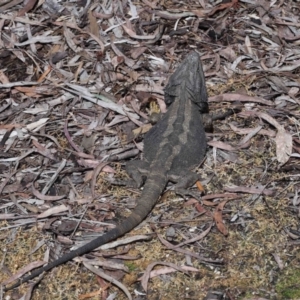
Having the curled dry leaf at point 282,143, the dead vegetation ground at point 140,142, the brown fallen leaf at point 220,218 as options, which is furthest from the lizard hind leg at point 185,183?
the curled dry leaf at point 282,143

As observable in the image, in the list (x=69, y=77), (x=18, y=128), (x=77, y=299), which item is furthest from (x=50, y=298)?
(x=69, y=77)

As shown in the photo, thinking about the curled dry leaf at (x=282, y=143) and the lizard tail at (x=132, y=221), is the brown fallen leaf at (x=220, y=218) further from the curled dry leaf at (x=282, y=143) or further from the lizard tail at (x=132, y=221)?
the curled dry leaf at (x=282, y=143)

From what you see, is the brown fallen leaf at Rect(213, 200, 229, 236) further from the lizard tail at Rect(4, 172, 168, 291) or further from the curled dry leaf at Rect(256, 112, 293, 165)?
the curled dry leaf at Rect(256, 112, 293, 165)

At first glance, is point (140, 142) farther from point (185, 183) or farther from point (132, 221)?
point (132, 221)

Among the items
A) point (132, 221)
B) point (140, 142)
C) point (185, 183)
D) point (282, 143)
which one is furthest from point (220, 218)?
point (140, 142)

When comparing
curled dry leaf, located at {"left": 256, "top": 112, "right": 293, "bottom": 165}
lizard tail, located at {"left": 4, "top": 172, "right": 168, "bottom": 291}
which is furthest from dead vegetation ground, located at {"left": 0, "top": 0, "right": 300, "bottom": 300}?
lizard tail, located at {"left": 4, "top": 172, "right": 168, "bottom": 291}

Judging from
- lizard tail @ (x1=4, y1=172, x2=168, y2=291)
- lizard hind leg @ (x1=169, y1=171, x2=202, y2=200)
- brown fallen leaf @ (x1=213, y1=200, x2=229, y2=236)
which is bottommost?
brown fallen leaf @ (x1=213, y1=200, x2=229, y2=236)
